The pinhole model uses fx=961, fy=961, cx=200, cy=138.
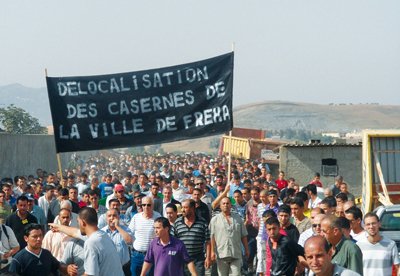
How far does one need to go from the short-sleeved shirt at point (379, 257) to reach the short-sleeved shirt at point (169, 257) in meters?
2.25

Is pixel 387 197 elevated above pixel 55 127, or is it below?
below

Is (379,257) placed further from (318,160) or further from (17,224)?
(318,160)

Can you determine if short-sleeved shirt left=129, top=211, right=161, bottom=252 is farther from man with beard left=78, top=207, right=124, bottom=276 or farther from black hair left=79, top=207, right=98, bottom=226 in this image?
black hair left=79, top=207, right=98, bottom=226

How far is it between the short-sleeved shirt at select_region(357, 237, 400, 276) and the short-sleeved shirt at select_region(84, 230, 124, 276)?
2586 mm

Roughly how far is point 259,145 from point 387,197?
32.2 m

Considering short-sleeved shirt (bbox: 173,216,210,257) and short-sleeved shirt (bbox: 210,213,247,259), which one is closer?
short-sleeved shirt (bbox: 173,216,210,257)

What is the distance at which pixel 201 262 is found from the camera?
1286 cm

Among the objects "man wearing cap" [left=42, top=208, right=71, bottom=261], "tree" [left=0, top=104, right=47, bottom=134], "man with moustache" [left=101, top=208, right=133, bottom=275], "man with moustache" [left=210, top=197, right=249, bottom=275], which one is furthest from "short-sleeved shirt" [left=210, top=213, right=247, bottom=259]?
"tree" [left=0, top=104, right=47, bottom=134]

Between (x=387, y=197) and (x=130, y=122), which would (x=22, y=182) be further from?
(x=387, y=197)

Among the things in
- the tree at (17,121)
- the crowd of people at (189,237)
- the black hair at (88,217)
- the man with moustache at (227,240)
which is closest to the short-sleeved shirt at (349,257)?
the crowd of people at (189,237)

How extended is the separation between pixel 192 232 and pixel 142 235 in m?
0.67

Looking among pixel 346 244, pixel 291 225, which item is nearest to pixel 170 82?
pixel 291 225

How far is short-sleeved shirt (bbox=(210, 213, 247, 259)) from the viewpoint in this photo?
43.6ft

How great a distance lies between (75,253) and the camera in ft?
32.0
